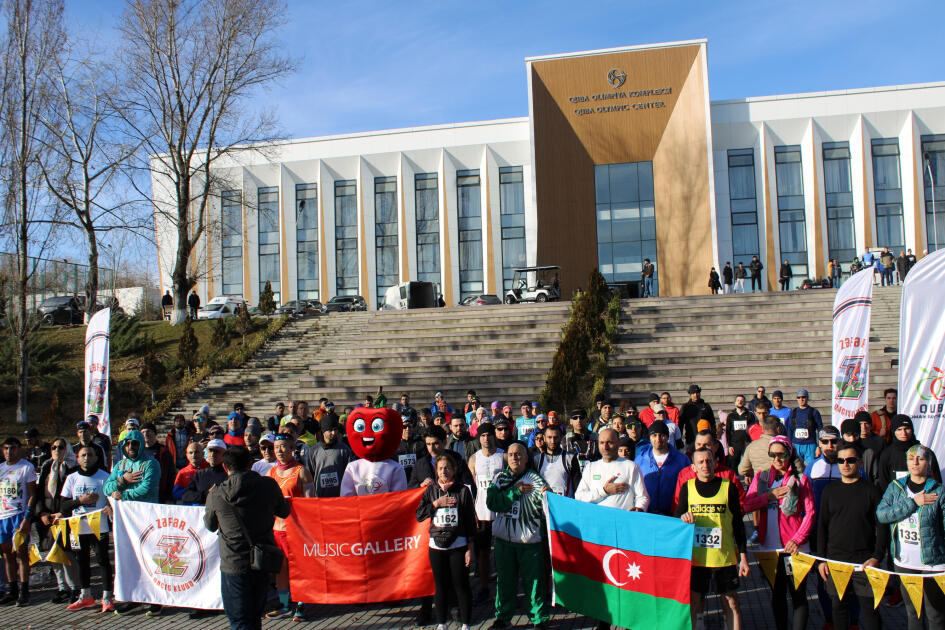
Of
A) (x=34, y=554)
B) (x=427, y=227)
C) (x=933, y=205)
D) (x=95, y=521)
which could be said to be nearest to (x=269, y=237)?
(x=427, y=227)

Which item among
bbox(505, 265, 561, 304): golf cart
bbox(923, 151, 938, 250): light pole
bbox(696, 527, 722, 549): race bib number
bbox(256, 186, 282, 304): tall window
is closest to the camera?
bbox(696, 527, 722, 549): race bib number

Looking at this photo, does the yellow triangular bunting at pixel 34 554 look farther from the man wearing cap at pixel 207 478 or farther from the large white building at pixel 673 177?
the large white building at pixel 673 177

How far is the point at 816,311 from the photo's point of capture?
21.7 m

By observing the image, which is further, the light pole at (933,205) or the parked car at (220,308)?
the light pole at (933,205)

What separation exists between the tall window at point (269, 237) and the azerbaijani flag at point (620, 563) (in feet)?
133

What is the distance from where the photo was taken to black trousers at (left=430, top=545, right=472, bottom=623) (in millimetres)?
6562

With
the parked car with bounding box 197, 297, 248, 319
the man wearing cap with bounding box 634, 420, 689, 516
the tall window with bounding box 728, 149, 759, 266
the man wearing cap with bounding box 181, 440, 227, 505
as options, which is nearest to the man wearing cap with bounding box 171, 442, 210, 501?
the man wearing cap with bounding box 181, 440, 227, 505

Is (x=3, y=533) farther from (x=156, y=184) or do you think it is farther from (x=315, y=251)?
(x=156, y=184)

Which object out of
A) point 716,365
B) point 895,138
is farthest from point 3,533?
point 895,138

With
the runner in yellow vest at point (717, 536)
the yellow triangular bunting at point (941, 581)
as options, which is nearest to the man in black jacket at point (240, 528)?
the runner in yellow vest at point (717, 536)

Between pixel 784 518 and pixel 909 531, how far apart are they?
948 mm

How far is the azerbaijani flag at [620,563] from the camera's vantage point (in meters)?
5.93

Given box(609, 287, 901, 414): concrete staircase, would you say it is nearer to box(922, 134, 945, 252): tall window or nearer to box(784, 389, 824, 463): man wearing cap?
box(784, 389, 824, 463): man wearing cap

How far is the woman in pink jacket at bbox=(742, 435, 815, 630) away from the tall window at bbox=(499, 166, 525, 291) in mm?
35703
